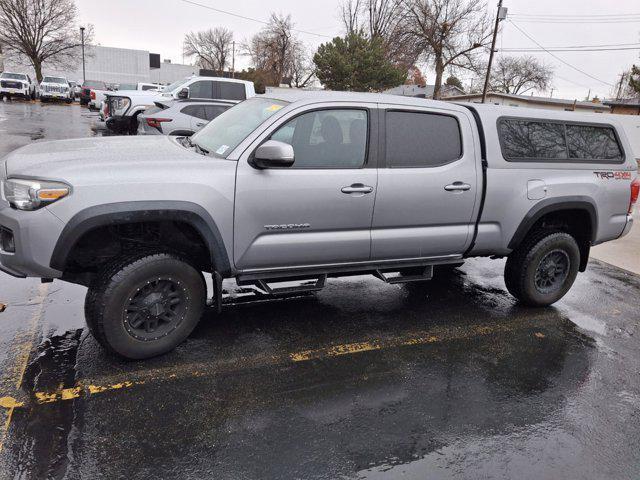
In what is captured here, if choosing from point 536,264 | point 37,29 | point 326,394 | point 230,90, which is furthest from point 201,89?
point 37,29

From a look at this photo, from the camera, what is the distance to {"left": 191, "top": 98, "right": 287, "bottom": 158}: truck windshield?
394cm

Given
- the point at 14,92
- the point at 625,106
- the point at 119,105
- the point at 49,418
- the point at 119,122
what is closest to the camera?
the point at 49,418

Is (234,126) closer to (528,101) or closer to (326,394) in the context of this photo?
(326,394)

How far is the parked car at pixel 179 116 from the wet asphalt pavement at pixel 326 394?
6900 mm

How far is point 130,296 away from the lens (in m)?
3.46

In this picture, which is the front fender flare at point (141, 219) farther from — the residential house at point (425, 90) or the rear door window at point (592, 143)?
the residential house at point (425, 90)

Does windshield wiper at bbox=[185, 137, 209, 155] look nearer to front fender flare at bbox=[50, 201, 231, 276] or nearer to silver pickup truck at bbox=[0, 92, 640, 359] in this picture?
silver pickup truck at bbox=[0, 92, 640, 359]

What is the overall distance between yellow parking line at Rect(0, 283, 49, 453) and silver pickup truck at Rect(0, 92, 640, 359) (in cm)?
57

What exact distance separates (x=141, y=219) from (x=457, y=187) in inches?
105

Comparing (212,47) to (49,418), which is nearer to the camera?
(49,418)

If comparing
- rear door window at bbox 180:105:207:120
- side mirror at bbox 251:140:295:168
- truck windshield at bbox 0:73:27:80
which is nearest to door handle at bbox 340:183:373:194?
side mirror at bbox 251:140:295:168

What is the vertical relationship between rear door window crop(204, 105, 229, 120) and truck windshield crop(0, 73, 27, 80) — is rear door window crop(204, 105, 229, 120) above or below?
below

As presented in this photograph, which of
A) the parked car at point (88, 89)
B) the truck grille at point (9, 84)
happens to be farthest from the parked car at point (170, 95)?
the truck grille at point (9, 84)

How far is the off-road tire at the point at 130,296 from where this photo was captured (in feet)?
11.1
